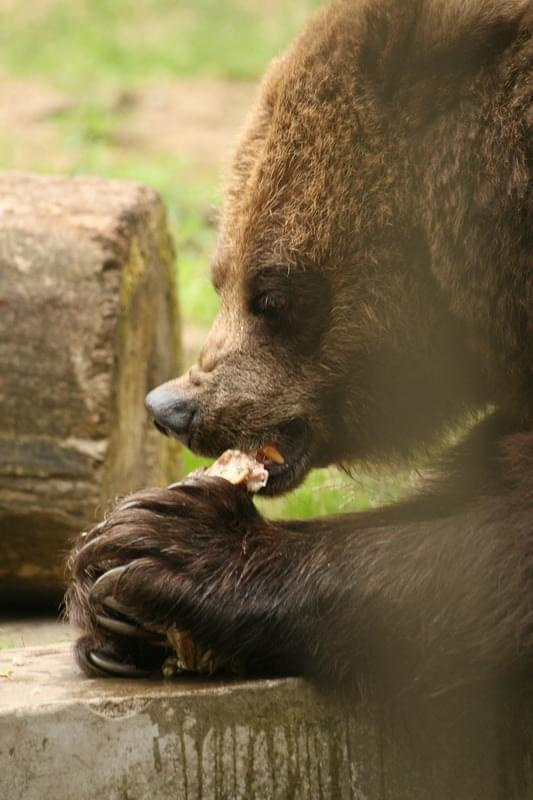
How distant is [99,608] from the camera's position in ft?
9.82

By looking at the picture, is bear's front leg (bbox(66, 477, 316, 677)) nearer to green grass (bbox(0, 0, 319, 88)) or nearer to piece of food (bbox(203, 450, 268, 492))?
piece of food (bbox(203, 450, 268, 492))

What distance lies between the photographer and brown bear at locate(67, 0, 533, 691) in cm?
287

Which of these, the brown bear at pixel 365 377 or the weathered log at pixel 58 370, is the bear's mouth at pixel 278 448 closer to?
the brown bear at pixel 365 377

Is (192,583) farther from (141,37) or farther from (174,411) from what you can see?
(141,37)

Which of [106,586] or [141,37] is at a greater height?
[141,37]

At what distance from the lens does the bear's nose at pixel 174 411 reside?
3.64 metres

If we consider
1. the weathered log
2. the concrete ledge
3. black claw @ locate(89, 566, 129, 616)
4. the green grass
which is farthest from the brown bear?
the green grass

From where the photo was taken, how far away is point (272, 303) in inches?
143

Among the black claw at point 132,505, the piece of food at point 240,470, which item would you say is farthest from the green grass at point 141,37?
the black claw at point 132,505

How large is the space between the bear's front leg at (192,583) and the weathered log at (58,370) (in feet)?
3.83

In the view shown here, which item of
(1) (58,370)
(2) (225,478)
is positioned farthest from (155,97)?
(2) (225,478)

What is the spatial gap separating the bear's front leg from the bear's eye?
2.23ft

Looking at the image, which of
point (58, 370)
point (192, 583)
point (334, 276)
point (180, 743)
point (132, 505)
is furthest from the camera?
point (58, 370)

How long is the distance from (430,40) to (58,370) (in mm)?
1529
